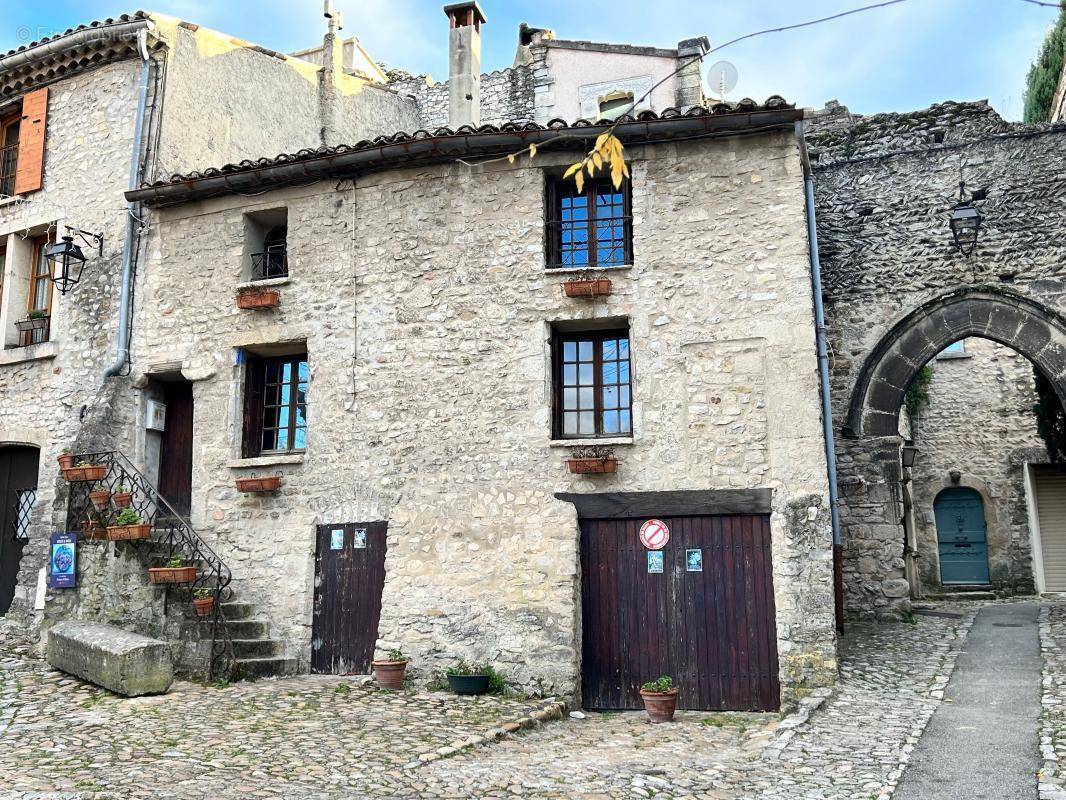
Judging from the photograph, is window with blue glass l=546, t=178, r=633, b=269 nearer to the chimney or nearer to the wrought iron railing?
the chimney

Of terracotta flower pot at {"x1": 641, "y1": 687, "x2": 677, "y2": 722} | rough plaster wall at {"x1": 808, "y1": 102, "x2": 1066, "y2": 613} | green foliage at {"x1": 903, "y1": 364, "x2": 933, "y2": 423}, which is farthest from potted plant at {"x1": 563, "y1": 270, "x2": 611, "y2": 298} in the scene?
green foliage at {"x1": 903, "y1": 364, "x2": 933, "y2": 423}

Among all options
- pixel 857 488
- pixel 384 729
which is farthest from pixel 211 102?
pixel 857 488

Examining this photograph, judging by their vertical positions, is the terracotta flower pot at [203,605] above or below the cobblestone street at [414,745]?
above

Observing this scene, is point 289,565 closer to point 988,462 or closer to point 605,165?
point 605,165

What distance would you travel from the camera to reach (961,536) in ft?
58.9

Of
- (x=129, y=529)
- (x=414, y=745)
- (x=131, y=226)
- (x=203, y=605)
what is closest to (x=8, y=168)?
(x=131, y=226)

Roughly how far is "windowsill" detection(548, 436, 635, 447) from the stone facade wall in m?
9.85

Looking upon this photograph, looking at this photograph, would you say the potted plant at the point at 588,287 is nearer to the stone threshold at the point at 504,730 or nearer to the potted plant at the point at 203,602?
the stone threshold at the point at 504,730

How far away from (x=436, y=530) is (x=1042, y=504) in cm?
1329

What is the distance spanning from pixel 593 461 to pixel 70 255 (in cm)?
721

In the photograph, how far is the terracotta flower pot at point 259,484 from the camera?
10102mm

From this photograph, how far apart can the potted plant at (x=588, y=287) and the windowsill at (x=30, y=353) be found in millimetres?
6867

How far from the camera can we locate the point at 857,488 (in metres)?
12.2

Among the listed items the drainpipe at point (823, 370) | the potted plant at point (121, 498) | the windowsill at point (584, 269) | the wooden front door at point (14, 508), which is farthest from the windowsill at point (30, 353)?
the drainpipe at point (823, 370)
